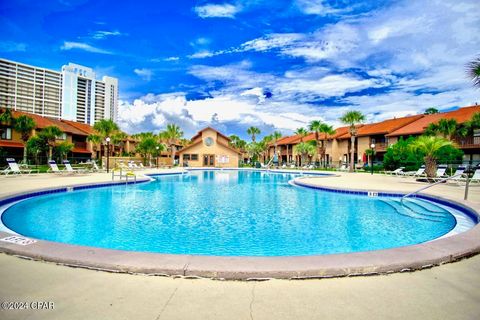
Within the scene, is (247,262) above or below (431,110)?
below

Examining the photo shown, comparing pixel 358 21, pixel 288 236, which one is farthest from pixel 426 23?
pixel 288 236

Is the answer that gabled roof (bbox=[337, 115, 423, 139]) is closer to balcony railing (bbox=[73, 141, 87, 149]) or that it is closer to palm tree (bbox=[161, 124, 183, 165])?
palm tree (bbox=[161, 124, 183, 165])

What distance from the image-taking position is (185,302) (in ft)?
8.87

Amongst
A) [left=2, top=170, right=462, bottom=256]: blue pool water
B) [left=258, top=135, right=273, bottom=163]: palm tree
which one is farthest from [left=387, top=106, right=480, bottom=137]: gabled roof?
[left=258, top=135, right=273, bottom=163]: palm tree

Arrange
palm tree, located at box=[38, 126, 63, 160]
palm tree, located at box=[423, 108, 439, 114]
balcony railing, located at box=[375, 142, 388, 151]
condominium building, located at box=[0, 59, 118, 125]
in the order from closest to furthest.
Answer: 1. palm tree, located at box=[38, 126, 63, 160]
2. balcony railing, located at box=[375, 142, 388, 151]
3. palm tree, located at box=[423, 108, 439, 114]
4. condominium building, located at box=[0, 59, 118, 125]

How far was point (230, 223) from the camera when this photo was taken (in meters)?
8.26

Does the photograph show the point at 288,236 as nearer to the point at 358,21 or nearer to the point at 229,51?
the point at 358,21

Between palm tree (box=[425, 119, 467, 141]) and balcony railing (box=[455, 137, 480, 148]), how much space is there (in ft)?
2.04

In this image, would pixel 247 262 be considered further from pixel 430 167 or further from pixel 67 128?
pixel 67 128

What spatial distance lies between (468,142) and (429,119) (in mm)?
7352

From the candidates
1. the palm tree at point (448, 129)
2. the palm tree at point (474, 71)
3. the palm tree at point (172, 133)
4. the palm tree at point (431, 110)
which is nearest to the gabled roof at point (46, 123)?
the palm tree at point (172, 133)

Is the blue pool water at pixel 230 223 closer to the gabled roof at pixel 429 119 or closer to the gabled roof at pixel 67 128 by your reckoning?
the gabled roof at pixel 429 119

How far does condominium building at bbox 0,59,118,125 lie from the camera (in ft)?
427

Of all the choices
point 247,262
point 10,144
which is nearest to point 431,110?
point 247,262
